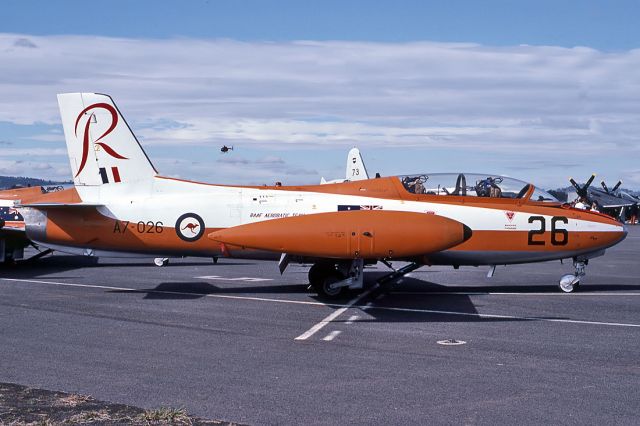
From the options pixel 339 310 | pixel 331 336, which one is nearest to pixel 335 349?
pixel 331 336

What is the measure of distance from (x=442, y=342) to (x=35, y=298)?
8974 millimetres

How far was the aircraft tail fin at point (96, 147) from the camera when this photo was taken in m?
16.7

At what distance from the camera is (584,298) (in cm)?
1614

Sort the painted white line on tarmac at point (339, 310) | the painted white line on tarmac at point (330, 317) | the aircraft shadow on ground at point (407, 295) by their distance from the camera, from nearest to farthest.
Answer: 1. the painted white line on tarmac at point (330, 317)
2. the painted white line on tarmac at point (339, 310)
3. the aircraft shadow on ground at point (407, 295)

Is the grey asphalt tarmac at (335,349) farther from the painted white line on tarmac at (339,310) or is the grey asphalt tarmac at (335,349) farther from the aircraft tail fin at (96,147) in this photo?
the aircraft tail fin at (96,147)

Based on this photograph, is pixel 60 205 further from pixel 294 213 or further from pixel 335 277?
pixel 335 277

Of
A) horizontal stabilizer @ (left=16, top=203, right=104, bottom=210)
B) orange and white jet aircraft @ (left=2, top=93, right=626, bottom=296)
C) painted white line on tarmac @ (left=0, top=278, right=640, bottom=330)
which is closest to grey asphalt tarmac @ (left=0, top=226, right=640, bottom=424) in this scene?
painted white line on tarmac @ (left=0, top=278, right=640, bottom=330)

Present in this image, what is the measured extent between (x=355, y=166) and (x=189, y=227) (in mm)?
38636

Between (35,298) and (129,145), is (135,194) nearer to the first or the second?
(129,145)

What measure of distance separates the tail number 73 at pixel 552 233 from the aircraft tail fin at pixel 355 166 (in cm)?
3731

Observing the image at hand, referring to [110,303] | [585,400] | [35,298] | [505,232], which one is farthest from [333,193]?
[585,400]

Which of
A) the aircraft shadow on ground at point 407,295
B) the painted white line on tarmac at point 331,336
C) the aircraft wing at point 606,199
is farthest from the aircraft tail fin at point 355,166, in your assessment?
the painted white line on tarmac at point 331,336

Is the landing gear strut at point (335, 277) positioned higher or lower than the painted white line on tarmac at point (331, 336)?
higher

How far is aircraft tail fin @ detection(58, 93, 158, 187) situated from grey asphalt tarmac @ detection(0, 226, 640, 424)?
2.55 metres
